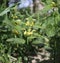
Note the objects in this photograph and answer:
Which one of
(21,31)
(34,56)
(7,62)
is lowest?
(34,56)

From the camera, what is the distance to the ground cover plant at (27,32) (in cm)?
279

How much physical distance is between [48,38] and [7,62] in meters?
0.58

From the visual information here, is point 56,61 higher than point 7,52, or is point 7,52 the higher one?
point 7,52

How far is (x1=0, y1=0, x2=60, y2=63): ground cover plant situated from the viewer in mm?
2791

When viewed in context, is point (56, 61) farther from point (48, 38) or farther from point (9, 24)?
point (9, 24)

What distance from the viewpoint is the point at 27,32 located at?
9.55 ft

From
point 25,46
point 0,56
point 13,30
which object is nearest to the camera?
point 0,56

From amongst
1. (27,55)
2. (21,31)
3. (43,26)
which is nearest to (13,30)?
(21,31)

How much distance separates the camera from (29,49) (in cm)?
323

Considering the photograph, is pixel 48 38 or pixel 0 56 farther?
pixel 48 38

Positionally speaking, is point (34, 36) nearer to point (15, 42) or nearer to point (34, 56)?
point (15, 42)

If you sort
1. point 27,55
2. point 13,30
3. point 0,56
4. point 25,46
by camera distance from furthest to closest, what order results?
point 27,55
point 25,46
point 13,30
point 0,56

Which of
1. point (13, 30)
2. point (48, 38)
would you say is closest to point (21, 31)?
point (13, 30)

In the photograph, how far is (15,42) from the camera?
2.80 meters
